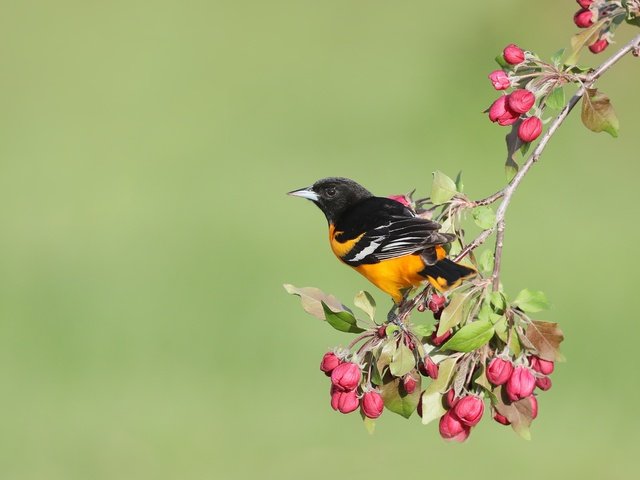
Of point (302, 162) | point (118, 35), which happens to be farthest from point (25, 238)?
point (118, 35)

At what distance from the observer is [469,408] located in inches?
100

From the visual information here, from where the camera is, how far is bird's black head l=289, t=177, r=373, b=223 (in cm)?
360

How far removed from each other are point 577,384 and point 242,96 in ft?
15.7

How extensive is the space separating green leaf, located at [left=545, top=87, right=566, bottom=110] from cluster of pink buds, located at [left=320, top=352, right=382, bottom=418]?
69 centimetres

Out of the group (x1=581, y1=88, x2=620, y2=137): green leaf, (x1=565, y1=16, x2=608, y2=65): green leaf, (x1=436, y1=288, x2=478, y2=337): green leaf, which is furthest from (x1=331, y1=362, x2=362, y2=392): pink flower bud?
(x1=565, y1=16, x2=608, y2=65): green leaf

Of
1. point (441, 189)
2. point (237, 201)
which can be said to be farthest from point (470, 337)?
point (237, 201)

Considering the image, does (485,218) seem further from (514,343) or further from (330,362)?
(330,362)

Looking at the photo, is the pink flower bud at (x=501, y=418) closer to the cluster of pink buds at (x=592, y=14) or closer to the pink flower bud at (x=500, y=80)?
the pink flower bud at (x=500, y=80)

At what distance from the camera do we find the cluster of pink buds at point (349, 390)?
254cm

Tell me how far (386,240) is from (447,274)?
45 cm

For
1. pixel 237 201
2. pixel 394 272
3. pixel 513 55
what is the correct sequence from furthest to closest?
pixel 237 201
pixel 394 272
pixel 513 55

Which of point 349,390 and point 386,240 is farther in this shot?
point 386,240

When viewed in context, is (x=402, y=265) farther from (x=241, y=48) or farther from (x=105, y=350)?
(x=241, y=48)

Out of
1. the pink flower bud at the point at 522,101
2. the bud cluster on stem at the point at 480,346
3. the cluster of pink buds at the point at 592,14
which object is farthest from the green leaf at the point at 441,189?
the cluster of pink buds at the point at 592,14
